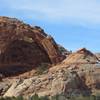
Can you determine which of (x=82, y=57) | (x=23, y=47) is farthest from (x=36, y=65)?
(x=82, y=57)

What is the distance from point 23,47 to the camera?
88.8 meters

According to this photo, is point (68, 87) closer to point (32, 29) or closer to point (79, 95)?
point (79, 95)

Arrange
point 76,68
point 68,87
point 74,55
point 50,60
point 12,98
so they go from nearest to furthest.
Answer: point 12,98, point 68,87, point 76,68, point 74,55, point 50,60

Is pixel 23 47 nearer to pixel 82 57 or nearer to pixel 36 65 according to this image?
pixel 36 65

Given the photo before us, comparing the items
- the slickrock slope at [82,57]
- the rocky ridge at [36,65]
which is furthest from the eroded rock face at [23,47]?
the slickrock slope at [82,57]

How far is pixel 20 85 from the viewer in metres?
72.8

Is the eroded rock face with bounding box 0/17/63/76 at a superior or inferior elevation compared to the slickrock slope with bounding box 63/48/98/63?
superior

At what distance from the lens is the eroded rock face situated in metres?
87.3

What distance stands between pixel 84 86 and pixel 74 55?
1188 centimetres

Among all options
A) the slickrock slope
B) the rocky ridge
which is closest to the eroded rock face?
the rocky ridge

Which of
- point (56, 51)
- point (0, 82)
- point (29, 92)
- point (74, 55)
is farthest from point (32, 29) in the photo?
point (29, 92)

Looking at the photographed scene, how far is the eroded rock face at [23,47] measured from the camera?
87.3 meters

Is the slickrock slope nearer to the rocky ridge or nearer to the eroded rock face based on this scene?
the rocky ridge

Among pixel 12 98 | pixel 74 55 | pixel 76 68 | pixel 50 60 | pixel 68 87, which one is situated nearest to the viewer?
pixel 12 98
